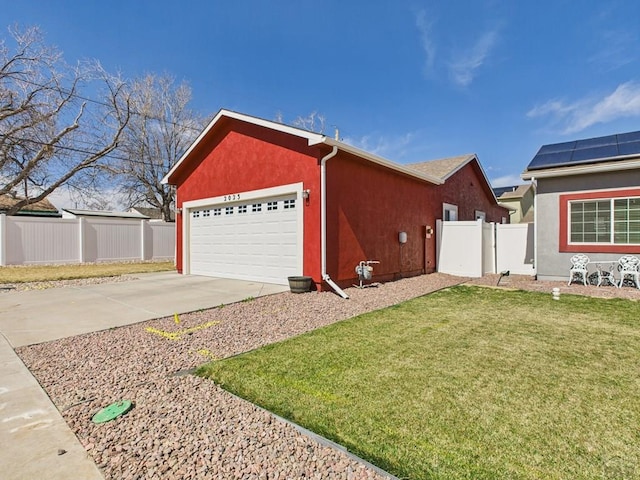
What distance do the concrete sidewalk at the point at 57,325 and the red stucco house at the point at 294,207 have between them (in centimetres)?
114

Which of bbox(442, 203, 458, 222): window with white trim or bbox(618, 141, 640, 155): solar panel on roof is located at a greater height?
bbox(618, 141, 640, 155): solar panel on roof

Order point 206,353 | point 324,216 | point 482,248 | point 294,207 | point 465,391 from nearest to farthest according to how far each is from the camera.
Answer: point 465,391, point 206,353, point 324,216, point 294,207, point 482,248

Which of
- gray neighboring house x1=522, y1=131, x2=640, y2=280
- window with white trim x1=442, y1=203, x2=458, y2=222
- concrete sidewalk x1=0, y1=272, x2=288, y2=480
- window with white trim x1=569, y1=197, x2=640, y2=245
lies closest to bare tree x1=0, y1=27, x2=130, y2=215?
concrete sidewalk x1=0, y1=272, x2=288, y2=480

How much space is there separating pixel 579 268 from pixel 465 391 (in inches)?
336

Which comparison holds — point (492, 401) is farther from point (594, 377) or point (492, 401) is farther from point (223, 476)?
point (223, 476)

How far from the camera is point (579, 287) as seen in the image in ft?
29.7

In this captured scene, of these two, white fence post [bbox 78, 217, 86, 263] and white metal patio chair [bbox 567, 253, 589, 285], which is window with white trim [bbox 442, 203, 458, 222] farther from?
white fence post [bbox 78, 217, 86, 263]

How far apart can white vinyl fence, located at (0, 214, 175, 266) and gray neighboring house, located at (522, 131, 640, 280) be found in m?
18.4

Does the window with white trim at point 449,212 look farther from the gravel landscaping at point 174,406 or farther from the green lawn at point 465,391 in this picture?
the gravel landscaping at point 174,406

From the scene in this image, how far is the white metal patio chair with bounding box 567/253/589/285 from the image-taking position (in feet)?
30.8

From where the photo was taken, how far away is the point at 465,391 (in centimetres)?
324

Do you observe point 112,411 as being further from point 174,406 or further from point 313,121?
point 313,121

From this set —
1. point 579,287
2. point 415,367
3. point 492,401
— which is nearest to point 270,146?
point 415,367

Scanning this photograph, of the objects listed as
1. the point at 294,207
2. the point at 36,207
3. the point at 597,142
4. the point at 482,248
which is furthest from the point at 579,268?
the point at 36,207
